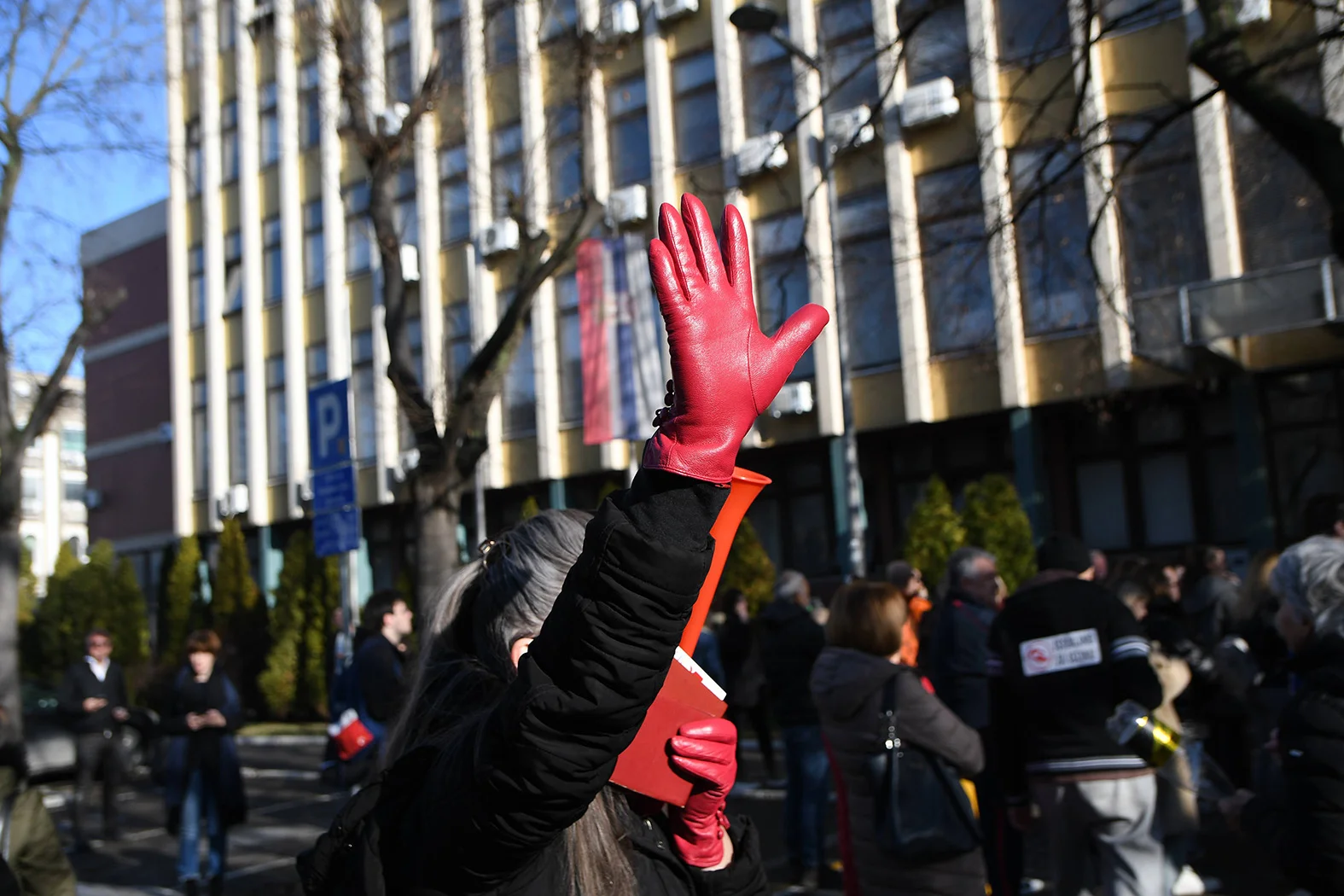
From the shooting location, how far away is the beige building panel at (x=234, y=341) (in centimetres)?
2941

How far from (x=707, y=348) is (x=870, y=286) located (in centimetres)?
1731

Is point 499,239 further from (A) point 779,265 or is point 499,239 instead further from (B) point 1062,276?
(B) point 1062,276

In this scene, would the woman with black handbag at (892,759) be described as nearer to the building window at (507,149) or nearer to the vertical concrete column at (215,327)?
the building window at (507,149)

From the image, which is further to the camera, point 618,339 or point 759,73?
point 759,73

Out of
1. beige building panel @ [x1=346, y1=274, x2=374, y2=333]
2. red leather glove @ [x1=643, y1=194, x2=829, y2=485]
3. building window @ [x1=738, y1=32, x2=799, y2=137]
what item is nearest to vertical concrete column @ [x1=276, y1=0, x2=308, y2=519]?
beige building panel @ [x1=346, y1=274, x2=374, y2=333]

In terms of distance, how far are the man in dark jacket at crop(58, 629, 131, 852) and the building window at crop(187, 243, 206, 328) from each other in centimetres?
2104

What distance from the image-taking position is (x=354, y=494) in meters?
9.70

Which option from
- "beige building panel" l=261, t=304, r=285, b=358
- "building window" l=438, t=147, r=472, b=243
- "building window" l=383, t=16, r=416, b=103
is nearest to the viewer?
"building window" l=383, t=16, r=416, b=103

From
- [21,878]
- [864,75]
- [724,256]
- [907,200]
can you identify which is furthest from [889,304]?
[724,256]

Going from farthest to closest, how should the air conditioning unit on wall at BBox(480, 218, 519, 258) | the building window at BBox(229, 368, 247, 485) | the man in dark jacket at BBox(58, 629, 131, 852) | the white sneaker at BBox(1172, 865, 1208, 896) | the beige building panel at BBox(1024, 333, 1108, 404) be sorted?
the building window at BBox(229, 368, 247, 485)
the air conditioning unit on wall at BBox(480, 218, 519, 258)
the beige building panel at BBox(1024, 333, 1108, 404)
the man in dark jacket at BBox(58, 629, 131, 852)
the white sneaker at BBox(1172, 865, 1208, 896)

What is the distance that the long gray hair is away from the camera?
1911 mm

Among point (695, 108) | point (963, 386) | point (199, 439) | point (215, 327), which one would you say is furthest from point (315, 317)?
point (963, 386)

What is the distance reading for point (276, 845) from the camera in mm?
10125

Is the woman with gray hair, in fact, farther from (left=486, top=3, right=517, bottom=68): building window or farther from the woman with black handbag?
(left=486, top=3, right=517, bottom=68): building window
